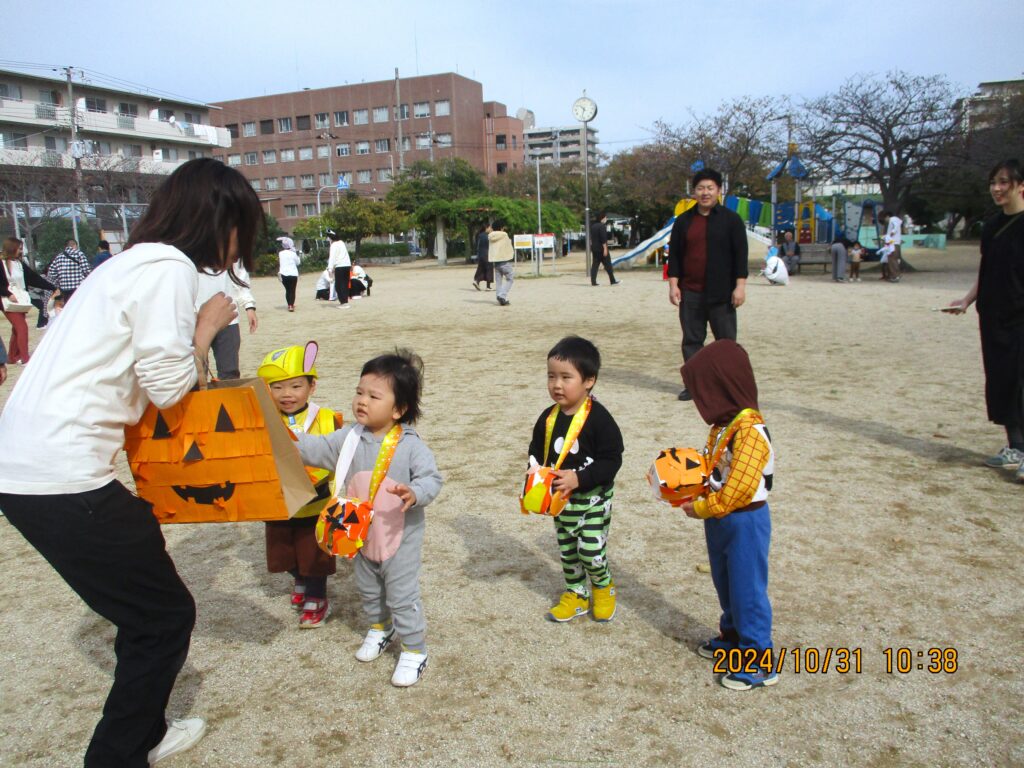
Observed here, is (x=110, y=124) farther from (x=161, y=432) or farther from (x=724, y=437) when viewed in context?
(x=724, y=437)

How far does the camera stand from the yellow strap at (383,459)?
9.17ft

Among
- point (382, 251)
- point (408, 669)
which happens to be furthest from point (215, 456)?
point (382, 251)

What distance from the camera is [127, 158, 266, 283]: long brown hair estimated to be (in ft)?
6.89

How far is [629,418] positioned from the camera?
6477mm

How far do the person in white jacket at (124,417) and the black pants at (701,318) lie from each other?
5111 mm

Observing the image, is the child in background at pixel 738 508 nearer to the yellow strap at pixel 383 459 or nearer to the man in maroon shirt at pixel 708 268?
the yellow strap at pixel 383 459

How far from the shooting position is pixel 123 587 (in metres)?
2.02

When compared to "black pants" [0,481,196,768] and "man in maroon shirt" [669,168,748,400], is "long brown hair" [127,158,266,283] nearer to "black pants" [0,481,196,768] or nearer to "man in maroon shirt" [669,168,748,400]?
"black pants" [0,481,196,768]

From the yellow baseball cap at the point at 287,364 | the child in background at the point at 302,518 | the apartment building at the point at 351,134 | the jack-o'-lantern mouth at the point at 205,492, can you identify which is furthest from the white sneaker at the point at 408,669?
the apartment building at the point at 351,134

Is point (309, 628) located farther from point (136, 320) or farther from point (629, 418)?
point (629, 418)

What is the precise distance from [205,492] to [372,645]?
1.13 metres

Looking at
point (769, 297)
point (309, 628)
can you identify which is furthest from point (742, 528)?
point (769, 297)

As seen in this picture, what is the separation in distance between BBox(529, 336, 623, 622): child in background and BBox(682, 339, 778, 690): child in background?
1.38 ft

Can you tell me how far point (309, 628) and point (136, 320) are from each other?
1846mm
